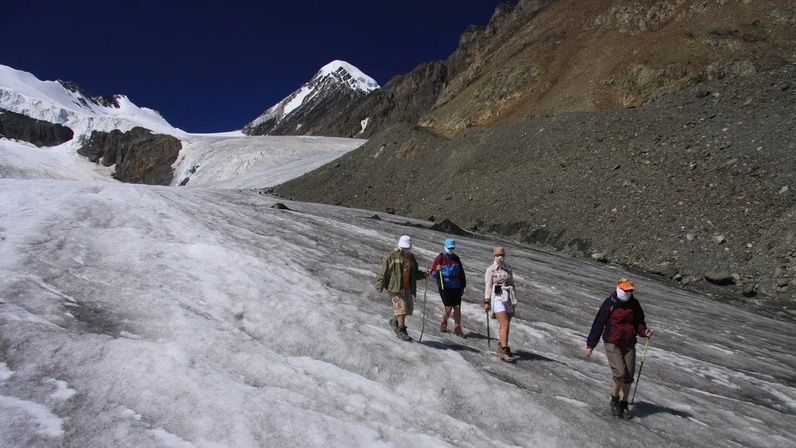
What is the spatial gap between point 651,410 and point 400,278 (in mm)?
4000

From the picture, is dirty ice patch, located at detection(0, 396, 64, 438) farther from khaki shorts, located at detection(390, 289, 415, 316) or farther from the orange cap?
the orange cap

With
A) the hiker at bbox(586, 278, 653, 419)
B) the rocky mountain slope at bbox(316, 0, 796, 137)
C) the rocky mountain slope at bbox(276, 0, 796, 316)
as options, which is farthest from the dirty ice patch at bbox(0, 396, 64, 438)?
the rocky mountain slope at bbox(316, 0, 796, 137)

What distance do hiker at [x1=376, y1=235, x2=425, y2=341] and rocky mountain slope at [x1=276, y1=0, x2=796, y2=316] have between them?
44.5 ft

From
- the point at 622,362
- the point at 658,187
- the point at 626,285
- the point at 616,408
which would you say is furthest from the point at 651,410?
the point at 658,187

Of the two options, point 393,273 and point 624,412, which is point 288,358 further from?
point 624,412

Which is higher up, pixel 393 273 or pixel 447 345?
pixel 393 273

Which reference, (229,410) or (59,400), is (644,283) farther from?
(59,400)

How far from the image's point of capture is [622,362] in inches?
258

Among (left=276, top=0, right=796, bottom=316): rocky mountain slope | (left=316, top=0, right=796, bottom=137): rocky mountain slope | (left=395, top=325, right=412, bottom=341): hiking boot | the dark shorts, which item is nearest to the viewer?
(left=395, top=325, right=412, bottom=341): hiking boot

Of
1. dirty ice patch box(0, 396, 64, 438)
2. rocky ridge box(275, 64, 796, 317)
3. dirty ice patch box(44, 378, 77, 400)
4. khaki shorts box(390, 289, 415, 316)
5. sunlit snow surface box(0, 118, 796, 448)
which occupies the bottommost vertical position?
dirty ice patch box(0, 396, 64, 438)

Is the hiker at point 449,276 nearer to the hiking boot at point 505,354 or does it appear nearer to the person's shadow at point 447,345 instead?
the person's shadow at point 447,345

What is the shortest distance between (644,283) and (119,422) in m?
16.6

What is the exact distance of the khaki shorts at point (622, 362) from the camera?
655 centimetres

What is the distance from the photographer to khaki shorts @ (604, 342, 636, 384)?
6555 mm
